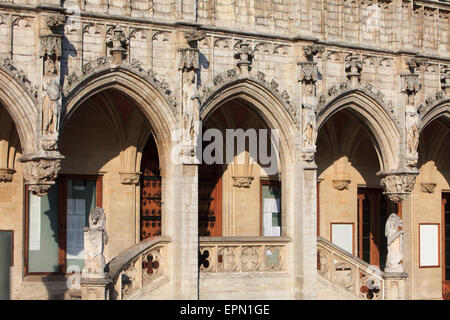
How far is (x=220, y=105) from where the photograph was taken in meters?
19.5

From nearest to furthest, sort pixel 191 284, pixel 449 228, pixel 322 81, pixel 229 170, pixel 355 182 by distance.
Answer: pixel 191 284, pixel 322 81, pixel 229 170, pixel 355 182, pixel 449 228

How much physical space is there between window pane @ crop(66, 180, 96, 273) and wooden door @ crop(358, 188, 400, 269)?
6940 millimetres

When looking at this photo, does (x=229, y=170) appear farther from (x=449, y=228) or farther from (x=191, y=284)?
(x=449, y=228)

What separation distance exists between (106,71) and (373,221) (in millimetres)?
9058

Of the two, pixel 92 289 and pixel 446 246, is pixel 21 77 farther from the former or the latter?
pixel 446 246

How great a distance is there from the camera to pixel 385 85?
21.5 m

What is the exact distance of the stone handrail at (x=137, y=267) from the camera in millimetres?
17656

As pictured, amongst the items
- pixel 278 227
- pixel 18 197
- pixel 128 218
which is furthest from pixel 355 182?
pixel 18 197

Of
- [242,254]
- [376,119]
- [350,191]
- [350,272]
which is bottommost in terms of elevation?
[350,272]

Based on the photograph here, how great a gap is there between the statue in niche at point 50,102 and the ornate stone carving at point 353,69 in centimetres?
637

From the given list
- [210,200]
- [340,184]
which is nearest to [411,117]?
[340,184]

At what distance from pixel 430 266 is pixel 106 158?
346 inches

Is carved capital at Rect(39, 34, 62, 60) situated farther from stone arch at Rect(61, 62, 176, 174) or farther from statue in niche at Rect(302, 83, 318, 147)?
statue in niche at Rect(302, 83, 318, 147)

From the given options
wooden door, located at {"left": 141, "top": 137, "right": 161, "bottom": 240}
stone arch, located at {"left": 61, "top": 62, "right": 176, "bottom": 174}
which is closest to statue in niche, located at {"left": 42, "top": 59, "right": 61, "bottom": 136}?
stone arch, located at {"left": 61, "top": 62, "right": 176, "bottom": 174}
